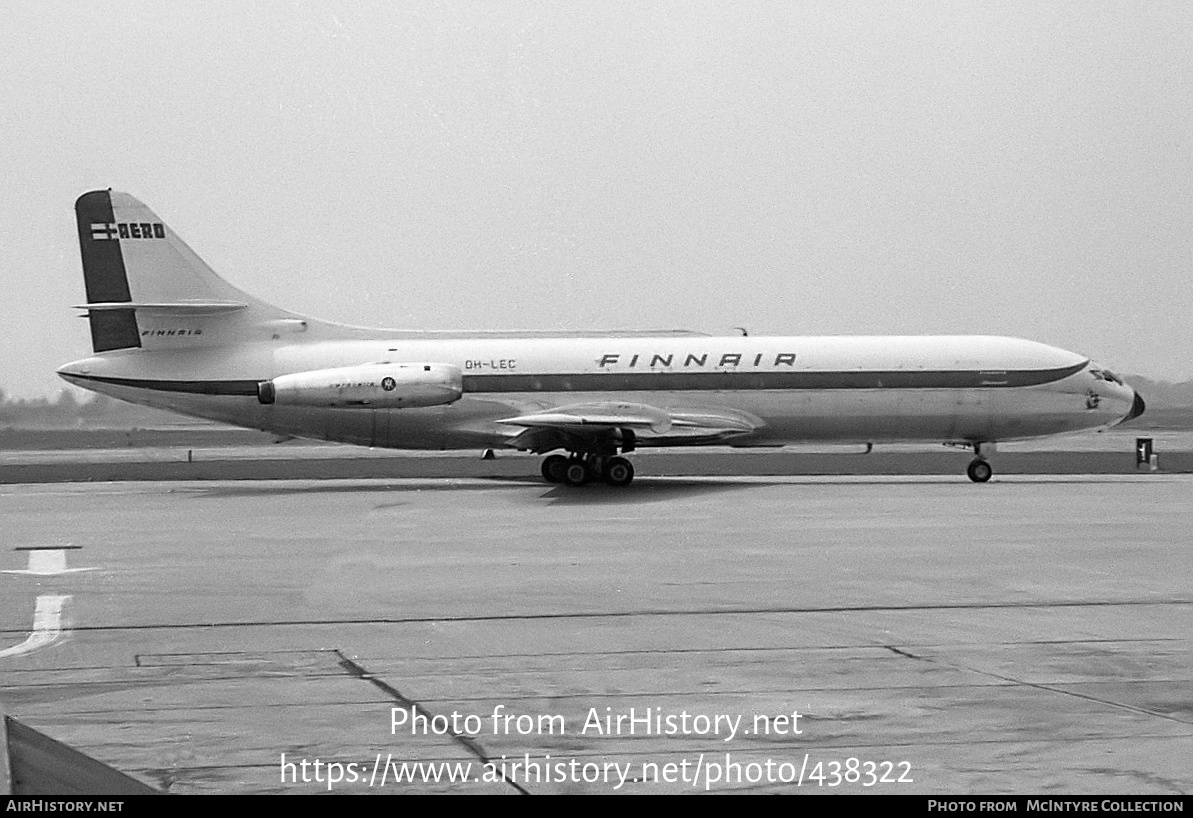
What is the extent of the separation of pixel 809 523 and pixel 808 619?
9.43 metres

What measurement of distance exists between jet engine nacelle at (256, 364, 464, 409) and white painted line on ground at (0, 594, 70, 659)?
16587 millimetres

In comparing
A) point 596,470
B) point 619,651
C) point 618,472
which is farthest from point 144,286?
point 619,651

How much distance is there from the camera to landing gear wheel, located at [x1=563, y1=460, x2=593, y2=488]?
30562 millimetres

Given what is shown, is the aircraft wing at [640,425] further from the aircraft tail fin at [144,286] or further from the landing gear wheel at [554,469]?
the aircraft tail fin at [144,286]

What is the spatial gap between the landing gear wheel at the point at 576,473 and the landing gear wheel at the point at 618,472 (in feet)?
1.52

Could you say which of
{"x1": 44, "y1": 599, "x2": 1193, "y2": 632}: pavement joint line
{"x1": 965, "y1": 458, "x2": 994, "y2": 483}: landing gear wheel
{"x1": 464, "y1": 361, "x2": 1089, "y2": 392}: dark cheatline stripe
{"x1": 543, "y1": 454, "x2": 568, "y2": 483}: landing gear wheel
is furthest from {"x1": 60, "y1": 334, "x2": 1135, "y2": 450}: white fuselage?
{"x1": 44, "y1": 599, "x2": 1193, "y2": 632}: pavement joint line

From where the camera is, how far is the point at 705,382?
3153 centimetres

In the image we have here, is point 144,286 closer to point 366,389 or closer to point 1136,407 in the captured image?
point 366,389

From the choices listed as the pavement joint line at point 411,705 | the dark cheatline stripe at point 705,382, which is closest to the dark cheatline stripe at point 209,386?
the dark cheatline stripe at point 705,382

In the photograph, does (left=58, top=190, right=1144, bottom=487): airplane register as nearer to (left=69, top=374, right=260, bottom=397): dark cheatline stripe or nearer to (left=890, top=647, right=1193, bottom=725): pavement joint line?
(left=69, top=374, right=260, bottom=397): dark cheatline stripe

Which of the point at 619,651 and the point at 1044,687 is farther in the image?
the point at 619,651

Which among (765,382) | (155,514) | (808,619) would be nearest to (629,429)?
(765,382)

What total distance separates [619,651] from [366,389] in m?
21.0
